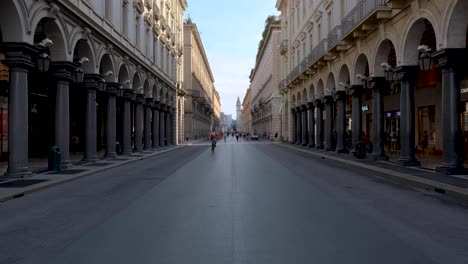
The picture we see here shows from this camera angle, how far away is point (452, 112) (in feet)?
49.4

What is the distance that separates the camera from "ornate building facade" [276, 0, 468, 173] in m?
15.1

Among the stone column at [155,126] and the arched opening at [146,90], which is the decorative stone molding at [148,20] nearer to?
the arched opening at [146,90]

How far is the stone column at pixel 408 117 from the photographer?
18.5m

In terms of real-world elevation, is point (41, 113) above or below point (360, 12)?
below

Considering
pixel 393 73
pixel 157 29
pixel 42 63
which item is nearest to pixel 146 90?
pixel 157 29

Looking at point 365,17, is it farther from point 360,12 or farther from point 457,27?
point 457,27

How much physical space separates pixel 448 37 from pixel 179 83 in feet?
146

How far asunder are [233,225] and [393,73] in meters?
14.8

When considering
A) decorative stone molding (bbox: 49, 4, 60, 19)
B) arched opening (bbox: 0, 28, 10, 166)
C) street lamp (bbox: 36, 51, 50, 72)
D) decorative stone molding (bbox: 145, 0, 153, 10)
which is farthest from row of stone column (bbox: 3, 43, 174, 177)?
decorative stone molding (bbox: 145, 0, 153, 10)

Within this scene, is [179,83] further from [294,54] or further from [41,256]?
[41,256]

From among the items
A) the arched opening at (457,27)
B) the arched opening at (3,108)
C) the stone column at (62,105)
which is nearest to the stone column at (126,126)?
the arched opening at (3,108)

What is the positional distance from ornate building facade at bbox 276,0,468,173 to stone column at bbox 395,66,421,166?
1.6 inches

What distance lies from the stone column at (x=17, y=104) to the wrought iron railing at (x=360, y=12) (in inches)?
584

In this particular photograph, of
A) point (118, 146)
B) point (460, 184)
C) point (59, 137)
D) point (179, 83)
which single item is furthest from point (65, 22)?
point (179, 83)
